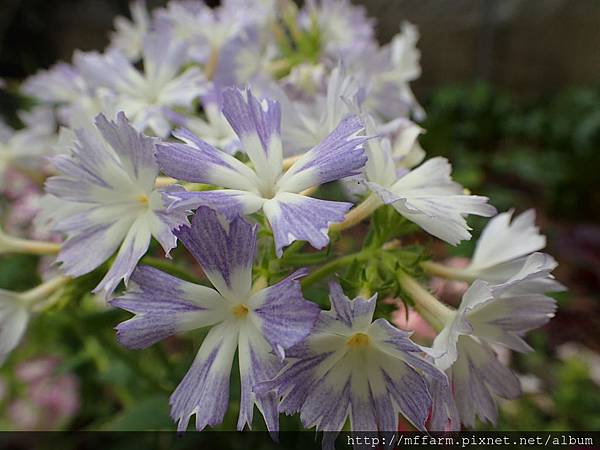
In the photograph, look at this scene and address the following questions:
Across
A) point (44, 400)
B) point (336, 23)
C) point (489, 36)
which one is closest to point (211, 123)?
point (336, 23)

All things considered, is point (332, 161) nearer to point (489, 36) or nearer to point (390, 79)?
point (390, 79)

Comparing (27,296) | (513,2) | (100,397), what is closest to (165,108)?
(27,296)

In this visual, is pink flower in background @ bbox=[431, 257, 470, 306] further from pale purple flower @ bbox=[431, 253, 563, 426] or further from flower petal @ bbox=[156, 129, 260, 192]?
flower petal @ bbox=[156, 129, 260, 192]

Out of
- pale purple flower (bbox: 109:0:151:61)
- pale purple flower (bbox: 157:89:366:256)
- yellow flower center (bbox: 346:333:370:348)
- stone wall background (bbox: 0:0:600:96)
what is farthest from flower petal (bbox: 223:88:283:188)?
stone wall background (bbox: 0:0:600:96)

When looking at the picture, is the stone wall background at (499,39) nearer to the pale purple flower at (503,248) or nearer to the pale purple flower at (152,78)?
the pale purple flower at (152,78)

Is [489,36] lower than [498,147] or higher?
higher
